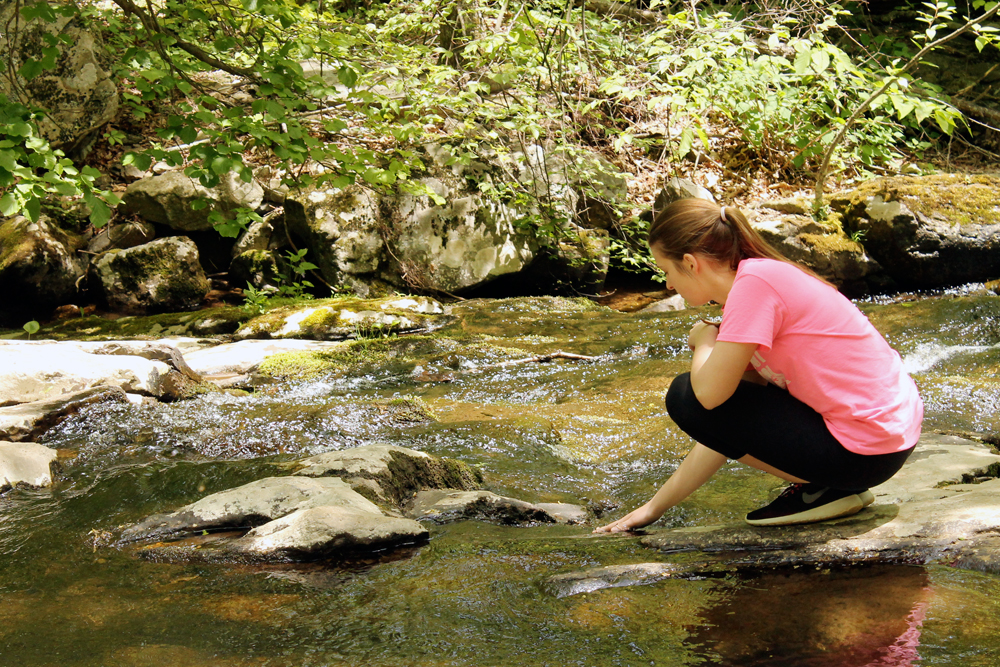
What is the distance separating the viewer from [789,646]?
1521 mm

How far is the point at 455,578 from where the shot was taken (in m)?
2.09

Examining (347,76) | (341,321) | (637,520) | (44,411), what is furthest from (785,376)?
(341,321)

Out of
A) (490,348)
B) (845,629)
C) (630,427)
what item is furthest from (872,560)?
(490,348)

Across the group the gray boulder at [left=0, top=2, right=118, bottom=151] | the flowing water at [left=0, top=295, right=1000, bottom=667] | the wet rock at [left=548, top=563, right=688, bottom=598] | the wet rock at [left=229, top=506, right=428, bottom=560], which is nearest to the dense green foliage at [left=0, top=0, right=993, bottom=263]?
the gray boulder at [left=0, top=2, right=118, bottom=151]

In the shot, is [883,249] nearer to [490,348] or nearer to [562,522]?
[490,348]

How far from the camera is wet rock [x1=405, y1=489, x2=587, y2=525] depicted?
2.86 metres

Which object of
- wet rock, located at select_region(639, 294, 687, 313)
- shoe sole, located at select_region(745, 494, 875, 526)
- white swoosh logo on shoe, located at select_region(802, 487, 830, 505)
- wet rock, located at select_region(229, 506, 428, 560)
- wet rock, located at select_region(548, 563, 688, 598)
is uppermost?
white swoosh logo on shoe, located at select_region(802, 487, 830, 505)

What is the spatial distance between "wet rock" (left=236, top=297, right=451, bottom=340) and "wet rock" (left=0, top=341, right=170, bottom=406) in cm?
198

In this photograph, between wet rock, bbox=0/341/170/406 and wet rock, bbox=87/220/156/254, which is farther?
wet rock, bbox=87/220/156/254

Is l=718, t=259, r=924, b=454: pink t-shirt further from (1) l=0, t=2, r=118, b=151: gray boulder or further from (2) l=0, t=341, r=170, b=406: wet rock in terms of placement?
(1) l=0, t=2, r=118, b=151: gray boulder

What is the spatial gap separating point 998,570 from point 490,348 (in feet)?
16.2

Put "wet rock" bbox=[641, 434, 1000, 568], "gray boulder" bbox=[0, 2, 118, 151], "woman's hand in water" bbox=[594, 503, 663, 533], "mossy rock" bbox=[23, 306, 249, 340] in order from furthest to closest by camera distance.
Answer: "gray boulder" bbox=[0, 2, 118, 151] < "mossy rock" bbox=[23, 306, 249, 340] < "woman's hand in water" bbox=[594, 503, 663, 533] < "wet rock" bbox=[641, 434, 1000, 568]

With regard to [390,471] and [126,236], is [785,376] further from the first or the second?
[126,236]

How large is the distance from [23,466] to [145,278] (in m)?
6.53
